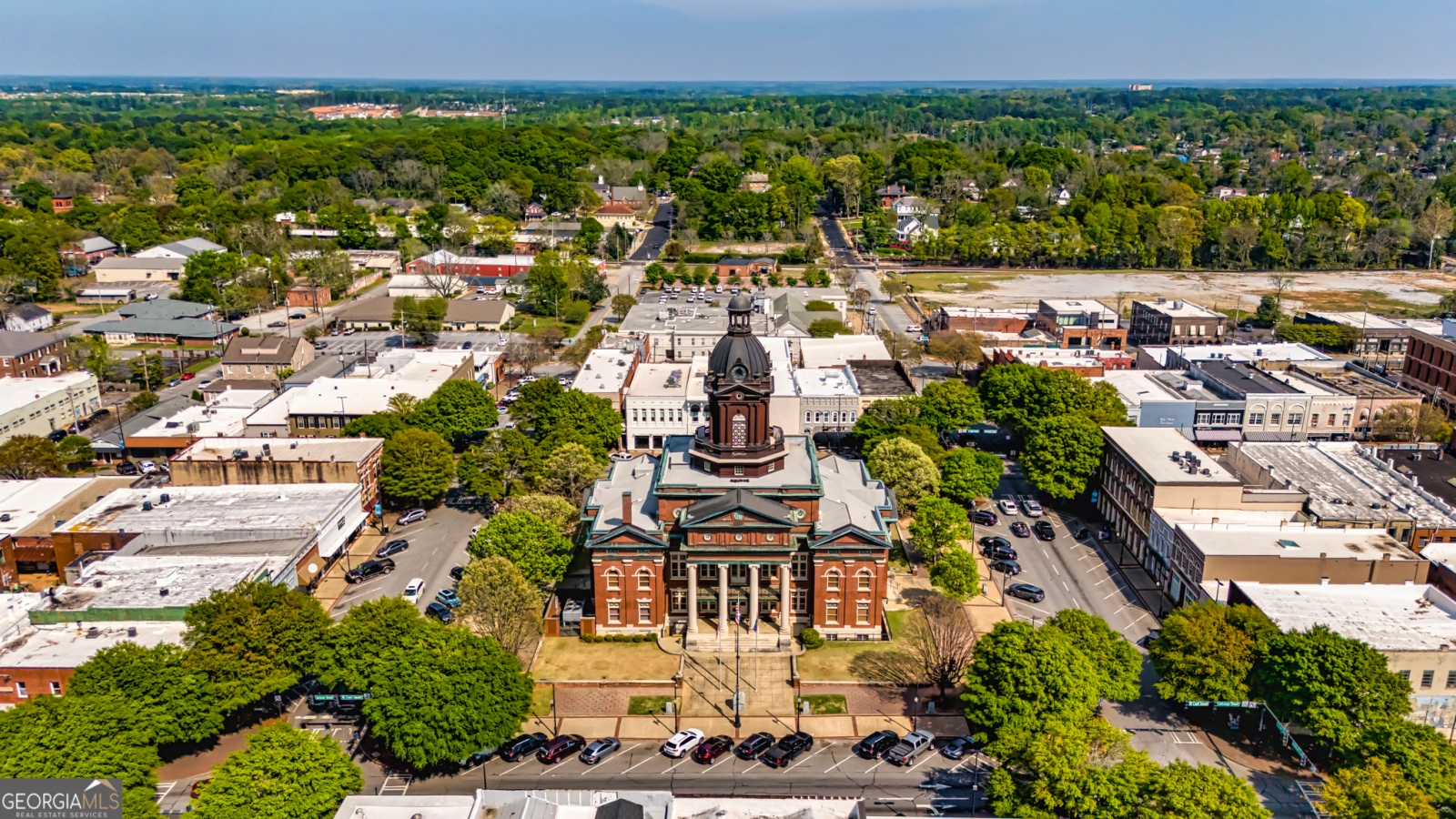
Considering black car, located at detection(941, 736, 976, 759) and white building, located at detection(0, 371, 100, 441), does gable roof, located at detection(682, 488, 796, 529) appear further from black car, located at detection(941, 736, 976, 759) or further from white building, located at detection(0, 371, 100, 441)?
white building, located at detection(0, 371, 100, 441)

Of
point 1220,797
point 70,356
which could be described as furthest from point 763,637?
point 70,356

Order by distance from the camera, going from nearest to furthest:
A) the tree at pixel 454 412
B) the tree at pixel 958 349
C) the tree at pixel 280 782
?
the tree at pixel 280 782, the tree at pixel 454 412, the tree at pixel 958 349

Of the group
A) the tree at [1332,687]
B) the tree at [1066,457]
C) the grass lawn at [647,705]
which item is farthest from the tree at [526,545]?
the tree at [1332,687]

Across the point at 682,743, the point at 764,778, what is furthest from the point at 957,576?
the point at 682,743

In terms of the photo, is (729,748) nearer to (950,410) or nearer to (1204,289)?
(950,410)

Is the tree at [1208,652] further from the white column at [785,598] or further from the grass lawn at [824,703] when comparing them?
the white column at [785,598]

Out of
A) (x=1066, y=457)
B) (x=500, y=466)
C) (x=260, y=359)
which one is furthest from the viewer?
(x=260, y=359)

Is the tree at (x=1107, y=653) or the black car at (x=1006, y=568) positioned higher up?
the tree at (x=1107, y=653)
